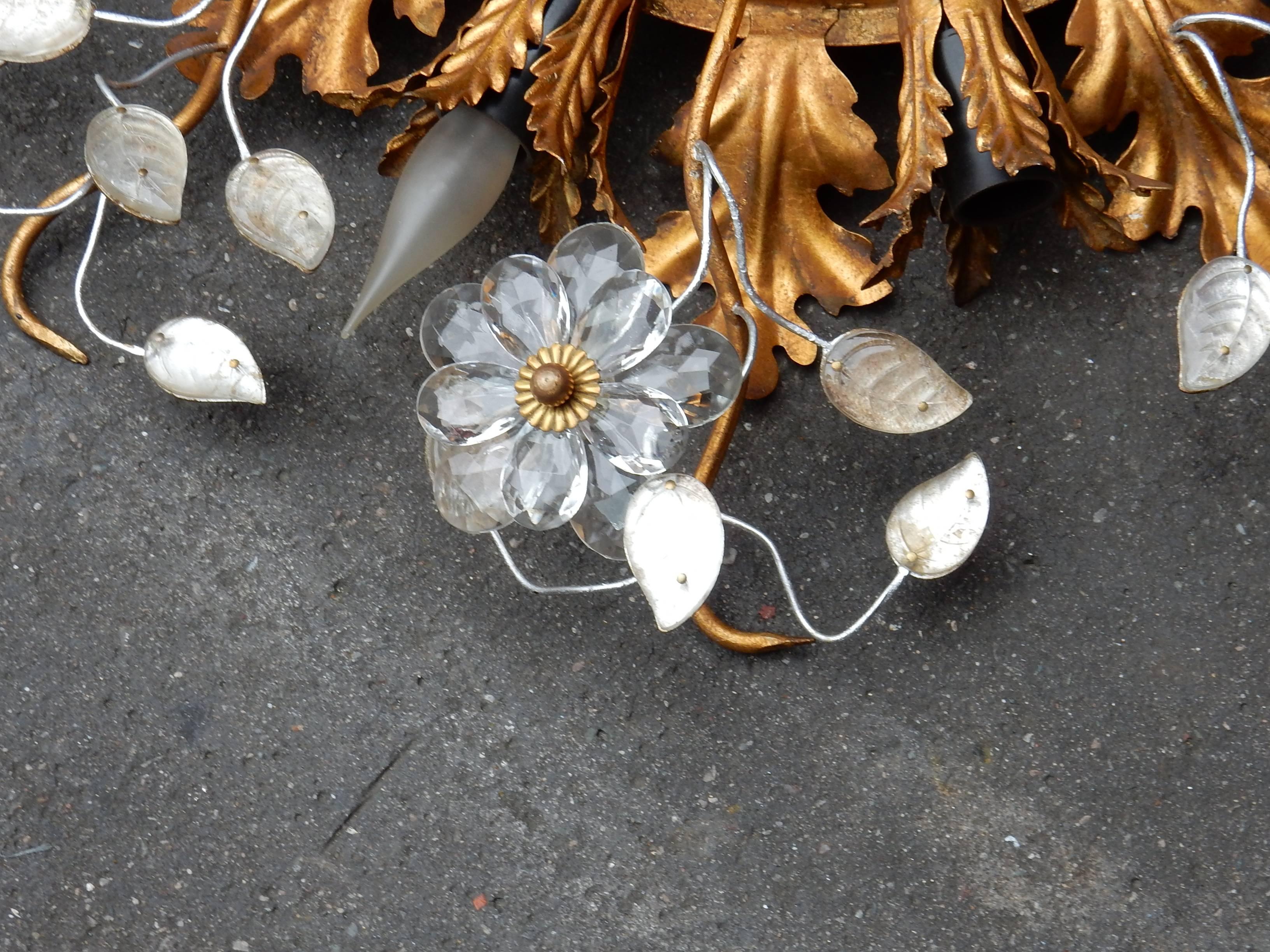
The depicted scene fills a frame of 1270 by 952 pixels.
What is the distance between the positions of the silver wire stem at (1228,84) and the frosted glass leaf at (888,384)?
0.17 metres

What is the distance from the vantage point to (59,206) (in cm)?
69

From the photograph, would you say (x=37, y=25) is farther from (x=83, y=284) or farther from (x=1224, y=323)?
(x=1224, y=323)

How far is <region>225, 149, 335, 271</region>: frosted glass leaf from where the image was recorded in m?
0.61

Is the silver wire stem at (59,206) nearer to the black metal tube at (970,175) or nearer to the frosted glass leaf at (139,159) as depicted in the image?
the frosted glass leaf at (139,159)

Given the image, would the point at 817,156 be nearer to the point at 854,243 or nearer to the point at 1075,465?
the point at 854,243

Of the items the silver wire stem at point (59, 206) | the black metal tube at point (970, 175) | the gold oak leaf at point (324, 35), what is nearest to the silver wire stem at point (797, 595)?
the black metal tube at point (970, 175)

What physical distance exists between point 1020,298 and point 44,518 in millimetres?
679

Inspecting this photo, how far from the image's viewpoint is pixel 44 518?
739 millimetres

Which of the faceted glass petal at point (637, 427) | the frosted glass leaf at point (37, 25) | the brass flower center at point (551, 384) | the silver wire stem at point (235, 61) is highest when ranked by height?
the frosted glass leaf at point (37, 25)

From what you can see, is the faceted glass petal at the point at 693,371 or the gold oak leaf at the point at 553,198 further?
the gold oak leaf at the point at 553,198

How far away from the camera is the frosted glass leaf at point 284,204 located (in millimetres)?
606

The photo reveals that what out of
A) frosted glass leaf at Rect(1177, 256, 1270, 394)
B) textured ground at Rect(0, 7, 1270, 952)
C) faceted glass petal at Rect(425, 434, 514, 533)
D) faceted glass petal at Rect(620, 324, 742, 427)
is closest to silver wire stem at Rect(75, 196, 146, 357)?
textured ground at Rect(0, 7, 1270, 952)

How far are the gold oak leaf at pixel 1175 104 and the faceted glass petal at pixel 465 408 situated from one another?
39 centimetres

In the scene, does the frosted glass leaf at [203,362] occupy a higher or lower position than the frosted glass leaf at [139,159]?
lower
